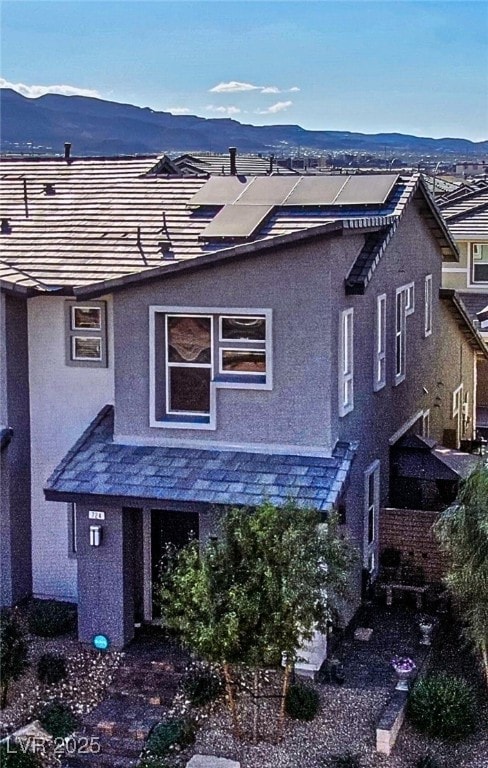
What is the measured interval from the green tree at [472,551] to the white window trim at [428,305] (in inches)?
379

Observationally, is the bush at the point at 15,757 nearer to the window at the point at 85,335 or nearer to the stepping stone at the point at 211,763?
the stepping stone at the point at 211,763

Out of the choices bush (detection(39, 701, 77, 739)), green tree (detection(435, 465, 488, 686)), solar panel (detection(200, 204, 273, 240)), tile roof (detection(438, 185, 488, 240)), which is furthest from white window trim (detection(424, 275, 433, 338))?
bush (detection(39, 701, 77, 739))

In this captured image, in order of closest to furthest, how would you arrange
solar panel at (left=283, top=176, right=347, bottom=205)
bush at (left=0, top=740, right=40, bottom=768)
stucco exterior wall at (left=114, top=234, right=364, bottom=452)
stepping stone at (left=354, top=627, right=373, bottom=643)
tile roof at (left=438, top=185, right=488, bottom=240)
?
1. bush at (left=0, top=740, right=40, bottom=768)
2. stucco exterior wall at (left=114, top=234, right=364, bottom=452)
3. stepping stone at (left=354, top=627, right=373, bottom=643)
4. solar panel at (left=283, top=176, right=347, bottom=205)
5. tile roof at (left=438, top=185, right=488, bottom=240)

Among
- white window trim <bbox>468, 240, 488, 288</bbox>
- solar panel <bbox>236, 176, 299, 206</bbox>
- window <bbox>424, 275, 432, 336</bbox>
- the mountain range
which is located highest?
the mountain range

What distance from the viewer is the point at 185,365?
16.8 metres

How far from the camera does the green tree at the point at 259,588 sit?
1261 cm

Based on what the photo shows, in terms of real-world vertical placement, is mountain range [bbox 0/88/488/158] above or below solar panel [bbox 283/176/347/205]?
above

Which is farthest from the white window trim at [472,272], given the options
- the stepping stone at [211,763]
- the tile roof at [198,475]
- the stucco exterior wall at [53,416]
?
the stepping stone at [211,763]

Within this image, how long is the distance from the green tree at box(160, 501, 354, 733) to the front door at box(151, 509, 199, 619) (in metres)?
3.71

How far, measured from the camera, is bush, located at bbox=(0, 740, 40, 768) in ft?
43.6

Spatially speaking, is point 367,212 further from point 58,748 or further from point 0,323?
point 58,748

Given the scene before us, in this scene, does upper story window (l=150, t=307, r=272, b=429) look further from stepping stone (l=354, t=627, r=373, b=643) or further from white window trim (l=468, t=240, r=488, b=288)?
white window trim (l=468, t=240, r=488, b=288)

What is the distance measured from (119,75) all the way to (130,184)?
3.91 m

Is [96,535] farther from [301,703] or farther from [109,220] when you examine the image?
[109,220]
